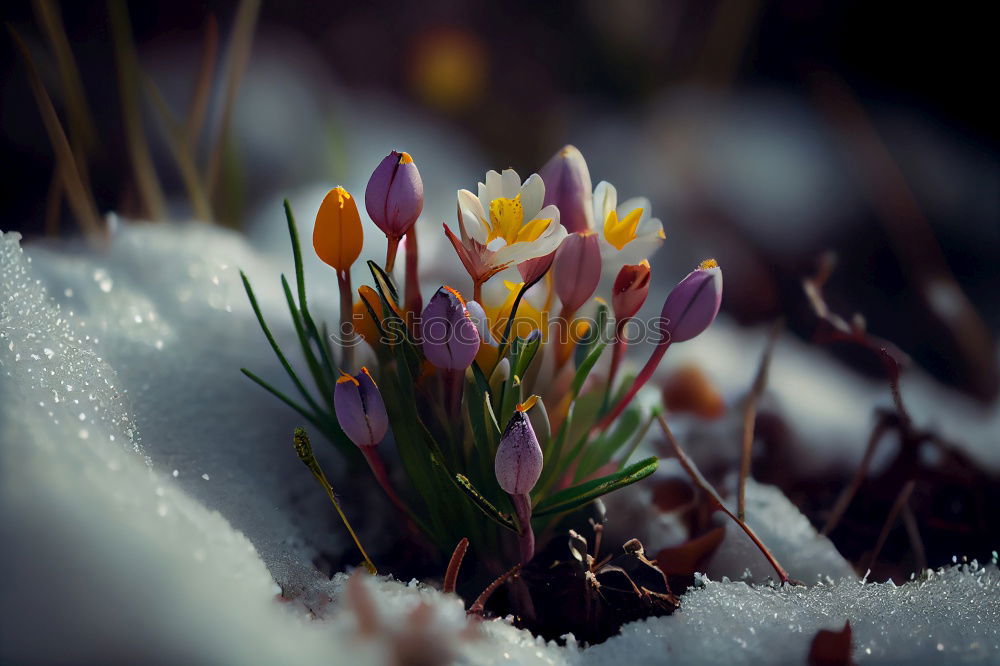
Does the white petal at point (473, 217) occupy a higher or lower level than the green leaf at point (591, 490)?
higher

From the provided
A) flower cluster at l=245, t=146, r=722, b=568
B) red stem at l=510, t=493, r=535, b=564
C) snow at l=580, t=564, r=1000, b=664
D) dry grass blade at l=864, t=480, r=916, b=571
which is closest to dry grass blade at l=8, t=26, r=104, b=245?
flower cluster at l=245, t=146, r=722, b=568

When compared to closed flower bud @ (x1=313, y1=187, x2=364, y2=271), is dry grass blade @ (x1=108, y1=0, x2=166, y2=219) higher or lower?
higher

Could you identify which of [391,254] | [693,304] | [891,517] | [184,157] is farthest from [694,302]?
[184,157]

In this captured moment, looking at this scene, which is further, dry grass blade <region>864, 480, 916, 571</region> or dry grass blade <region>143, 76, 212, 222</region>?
dry grass blade <region>143, 76, 212, 222</region>

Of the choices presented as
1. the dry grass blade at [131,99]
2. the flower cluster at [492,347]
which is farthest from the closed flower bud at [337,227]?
the dry grass blade at [131,99]

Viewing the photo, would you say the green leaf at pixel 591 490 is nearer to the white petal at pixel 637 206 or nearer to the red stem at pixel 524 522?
the red stem at pixel 524 522

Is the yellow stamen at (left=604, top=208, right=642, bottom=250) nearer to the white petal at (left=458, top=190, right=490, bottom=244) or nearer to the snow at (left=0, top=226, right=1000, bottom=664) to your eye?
the white petal at (left=458, top=190, right=490, bottom=244)

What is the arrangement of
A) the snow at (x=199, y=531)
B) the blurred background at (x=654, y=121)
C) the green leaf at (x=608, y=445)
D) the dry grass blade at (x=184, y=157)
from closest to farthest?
the snow at (x=199, y=531) < the green leaf at (x=608, y=445) < the dry grass blade at (x=184, y=157) < the blurred background at (x=654, y=121)
